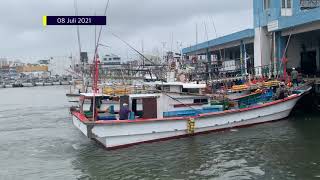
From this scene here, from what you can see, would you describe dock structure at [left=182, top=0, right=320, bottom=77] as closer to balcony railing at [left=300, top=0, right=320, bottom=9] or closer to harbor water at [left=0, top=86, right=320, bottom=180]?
balcony railing at [left=300, top=0, right=320, bottom=9]

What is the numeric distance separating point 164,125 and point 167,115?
1136 mm

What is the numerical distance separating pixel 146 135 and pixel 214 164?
527 cm

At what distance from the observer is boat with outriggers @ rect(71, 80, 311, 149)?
72.9 ft

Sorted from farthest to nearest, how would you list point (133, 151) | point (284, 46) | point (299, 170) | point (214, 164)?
point (284, 46)
point (133, 151)
point (214, 164)
point (299, 170)

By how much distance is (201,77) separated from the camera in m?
42.3

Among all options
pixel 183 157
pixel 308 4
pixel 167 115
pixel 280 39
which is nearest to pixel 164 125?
pixel 167 115

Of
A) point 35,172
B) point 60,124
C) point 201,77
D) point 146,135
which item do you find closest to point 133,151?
point 146,135

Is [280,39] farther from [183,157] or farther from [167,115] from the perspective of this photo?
[183,157]

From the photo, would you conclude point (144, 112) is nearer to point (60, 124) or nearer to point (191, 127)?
point (191, 127)

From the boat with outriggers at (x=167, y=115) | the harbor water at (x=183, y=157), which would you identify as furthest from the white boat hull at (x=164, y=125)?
the harbor water at (x=183, y=157)

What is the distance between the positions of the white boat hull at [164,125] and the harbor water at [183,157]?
1.57ft

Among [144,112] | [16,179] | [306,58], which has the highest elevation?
[306,58]

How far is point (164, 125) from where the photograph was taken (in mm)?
23609

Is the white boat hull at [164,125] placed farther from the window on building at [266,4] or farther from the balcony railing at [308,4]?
the balcony railing at [308,4]
